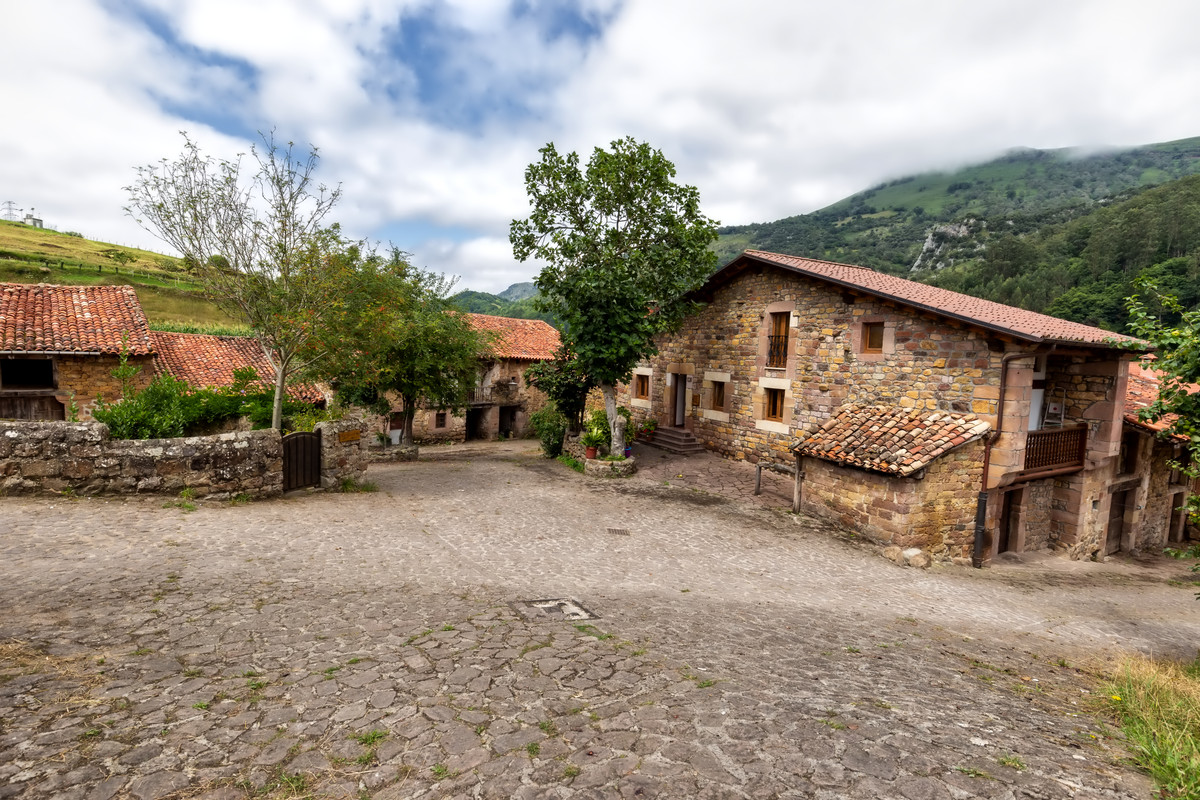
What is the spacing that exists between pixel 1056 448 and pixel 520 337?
1078 inches

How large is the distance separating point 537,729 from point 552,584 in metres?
3.97

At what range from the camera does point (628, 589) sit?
789cm

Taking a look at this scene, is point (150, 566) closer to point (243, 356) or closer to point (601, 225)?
point (601, 225)

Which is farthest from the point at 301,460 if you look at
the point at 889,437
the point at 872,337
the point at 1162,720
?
the point at 872,337

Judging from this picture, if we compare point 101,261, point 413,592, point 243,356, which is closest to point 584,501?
point 413,592

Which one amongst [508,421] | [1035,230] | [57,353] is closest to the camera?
[57,353]

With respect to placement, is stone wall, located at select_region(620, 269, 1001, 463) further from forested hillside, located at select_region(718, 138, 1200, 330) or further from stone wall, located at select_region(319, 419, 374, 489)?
stone wall, located at select_region(319, 419, 374, 489)

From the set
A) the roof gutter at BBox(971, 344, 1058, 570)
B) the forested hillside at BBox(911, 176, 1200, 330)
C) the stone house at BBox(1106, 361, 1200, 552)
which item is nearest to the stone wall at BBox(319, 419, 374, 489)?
the roof gutter at BBox(971, 344, 1058, 570)

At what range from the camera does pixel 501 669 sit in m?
4.70

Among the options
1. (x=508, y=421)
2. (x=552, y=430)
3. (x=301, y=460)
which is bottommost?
(x=508, y=421)

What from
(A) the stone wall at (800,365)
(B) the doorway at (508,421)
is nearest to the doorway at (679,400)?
(A) the stone wall at (800,365)

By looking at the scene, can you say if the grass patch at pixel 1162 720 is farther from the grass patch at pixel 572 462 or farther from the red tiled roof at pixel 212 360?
the red tiled roof at pixel 212 360

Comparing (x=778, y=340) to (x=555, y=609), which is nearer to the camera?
(x=555, y=609)

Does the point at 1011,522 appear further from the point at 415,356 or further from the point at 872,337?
the point at 415,356
